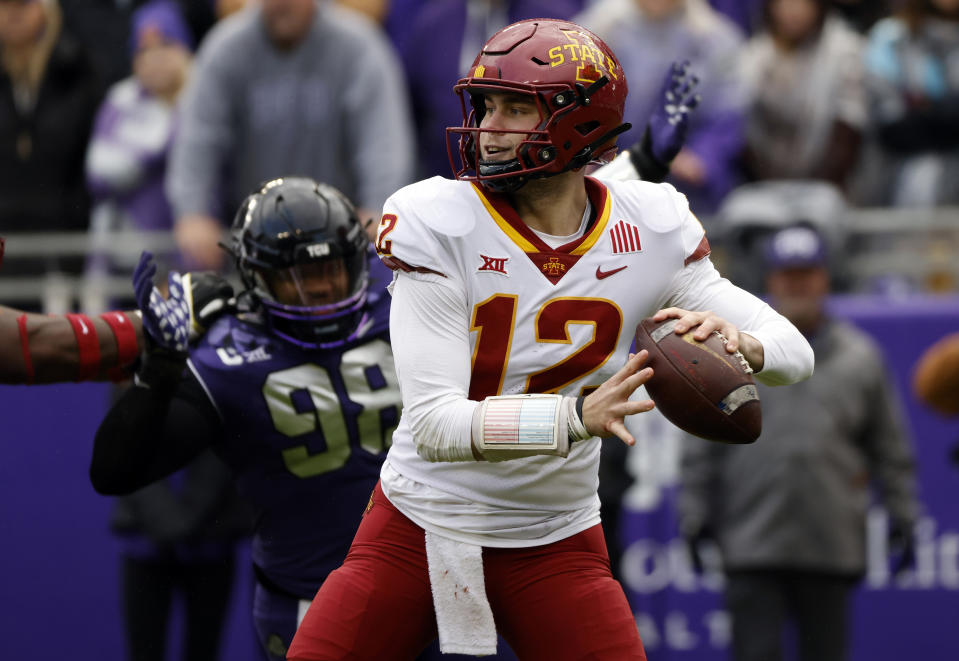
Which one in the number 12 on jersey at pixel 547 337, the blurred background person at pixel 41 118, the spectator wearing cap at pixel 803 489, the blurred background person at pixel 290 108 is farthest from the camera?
the blurred background person at pixel 41 118

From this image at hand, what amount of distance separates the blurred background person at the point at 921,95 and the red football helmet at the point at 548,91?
3.93 meters

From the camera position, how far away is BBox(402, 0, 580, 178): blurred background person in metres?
7.05

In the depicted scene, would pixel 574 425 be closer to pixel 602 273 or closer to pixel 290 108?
pixel 602 273

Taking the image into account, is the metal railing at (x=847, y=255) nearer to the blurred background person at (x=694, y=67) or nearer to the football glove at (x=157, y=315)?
the blurred background person at (x=694, y=67)

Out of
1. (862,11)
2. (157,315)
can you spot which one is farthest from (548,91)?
(862,11)

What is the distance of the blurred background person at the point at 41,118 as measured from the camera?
23.3ft

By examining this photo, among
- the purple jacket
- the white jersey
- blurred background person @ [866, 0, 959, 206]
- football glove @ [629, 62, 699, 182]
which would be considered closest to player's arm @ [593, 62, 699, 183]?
football glove @ [629, 62, 699, 182]

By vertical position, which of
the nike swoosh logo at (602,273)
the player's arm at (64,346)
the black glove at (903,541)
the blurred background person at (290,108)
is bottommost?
the black glove at (903,541)

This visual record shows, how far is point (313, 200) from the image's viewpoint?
4488 millimetres

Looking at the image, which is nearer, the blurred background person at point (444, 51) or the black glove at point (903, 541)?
the black glove at point (903, 541)

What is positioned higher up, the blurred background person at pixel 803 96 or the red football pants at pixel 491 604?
the red football pants at pixel 491 604

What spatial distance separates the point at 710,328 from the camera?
337 centimetres

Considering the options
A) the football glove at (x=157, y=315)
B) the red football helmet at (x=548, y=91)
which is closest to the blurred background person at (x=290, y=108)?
the football glove at (x=157, y=315)

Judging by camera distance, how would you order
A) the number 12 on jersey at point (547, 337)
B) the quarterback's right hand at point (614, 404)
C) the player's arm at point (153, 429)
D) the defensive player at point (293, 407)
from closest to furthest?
the quarterback's right hand at point (614, 404) → the number 12 on jersey at point (547, 337) → the player's arm at point (153, 429) → the defensive player at point (293, 407)
